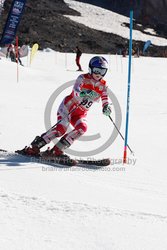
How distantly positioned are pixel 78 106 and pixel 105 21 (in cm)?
→ 4889

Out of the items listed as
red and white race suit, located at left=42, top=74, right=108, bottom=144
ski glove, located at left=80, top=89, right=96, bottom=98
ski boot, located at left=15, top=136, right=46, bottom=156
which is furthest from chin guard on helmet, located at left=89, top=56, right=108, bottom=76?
ski boot, located at left=15, top=136, right=46, bottom=156

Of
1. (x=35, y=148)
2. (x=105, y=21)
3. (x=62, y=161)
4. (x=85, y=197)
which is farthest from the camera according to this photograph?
(x=105, y=21)

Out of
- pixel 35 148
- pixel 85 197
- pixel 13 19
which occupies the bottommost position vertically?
pixel 85 197

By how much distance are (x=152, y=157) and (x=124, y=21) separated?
165 ft

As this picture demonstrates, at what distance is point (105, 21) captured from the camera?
53438 millimetres

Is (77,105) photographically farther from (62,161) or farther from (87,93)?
(62,161)

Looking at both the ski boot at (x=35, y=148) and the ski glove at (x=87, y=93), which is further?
the ski glove at (x=87, y=93)

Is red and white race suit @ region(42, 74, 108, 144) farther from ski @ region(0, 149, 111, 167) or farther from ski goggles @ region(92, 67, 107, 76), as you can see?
ski @ region(0, 149, 111, 167)

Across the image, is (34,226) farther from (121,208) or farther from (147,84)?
(147,84)

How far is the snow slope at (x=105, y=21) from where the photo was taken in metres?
49.2

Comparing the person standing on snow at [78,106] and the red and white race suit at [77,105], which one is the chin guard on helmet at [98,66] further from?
the red and white race suit at [77,105]

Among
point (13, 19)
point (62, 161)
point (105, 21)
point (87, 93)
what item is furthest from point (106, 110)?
point (105, 21)

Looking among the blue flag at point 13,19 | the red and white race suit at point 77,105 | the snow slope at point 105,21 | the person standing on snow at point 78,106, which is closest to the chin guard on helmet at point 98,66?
the person standing on snow at point 78,106

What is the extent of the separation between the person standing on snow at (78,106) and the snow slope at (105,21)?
42.8 meters
